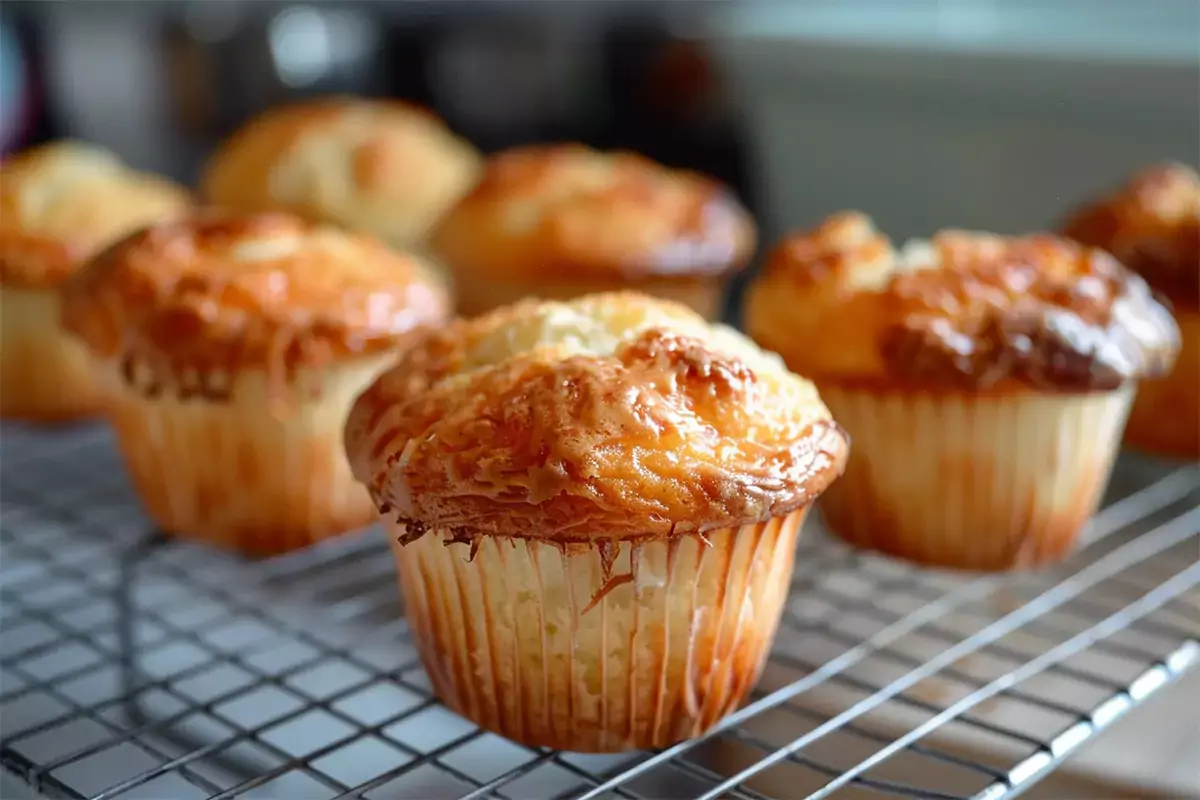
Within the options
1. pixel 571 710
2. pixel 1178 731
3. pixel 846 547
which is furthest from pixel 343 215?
pixel 1178 731

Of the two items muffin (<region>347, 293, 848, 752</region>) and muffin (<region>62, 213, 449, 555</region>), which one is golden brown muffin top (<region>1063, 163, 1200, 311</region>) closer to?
muffin (<region>347, 293, 848, 752</region>)

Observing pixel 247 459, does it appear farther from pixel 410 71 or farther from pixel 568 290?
pixel 410 71

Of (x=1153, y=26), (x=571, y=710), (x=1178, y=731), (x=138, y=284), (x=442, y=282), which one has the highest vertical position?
(x=1153, y=26)

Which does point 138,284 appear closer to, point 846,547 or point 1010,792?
point 846,547

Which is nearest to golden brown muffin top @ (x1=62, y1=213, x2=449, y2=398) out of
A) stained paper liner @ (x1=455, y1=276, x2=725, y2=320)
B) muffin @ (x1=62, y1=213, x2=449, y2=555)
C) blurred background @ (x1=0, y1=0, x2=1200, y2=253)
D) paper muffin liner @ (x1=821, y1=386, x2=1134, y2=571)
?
muffin @ (x1=62, y1=213, x2=449, y2=555)

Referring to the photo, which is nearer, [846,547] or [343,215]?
[846,547]

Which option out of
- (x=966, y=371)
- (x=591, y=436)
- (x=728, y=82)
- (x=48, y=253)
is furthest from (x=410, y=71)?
(x=591, y=436)

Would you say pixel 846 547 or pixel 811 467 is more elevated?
pixel 811 467
